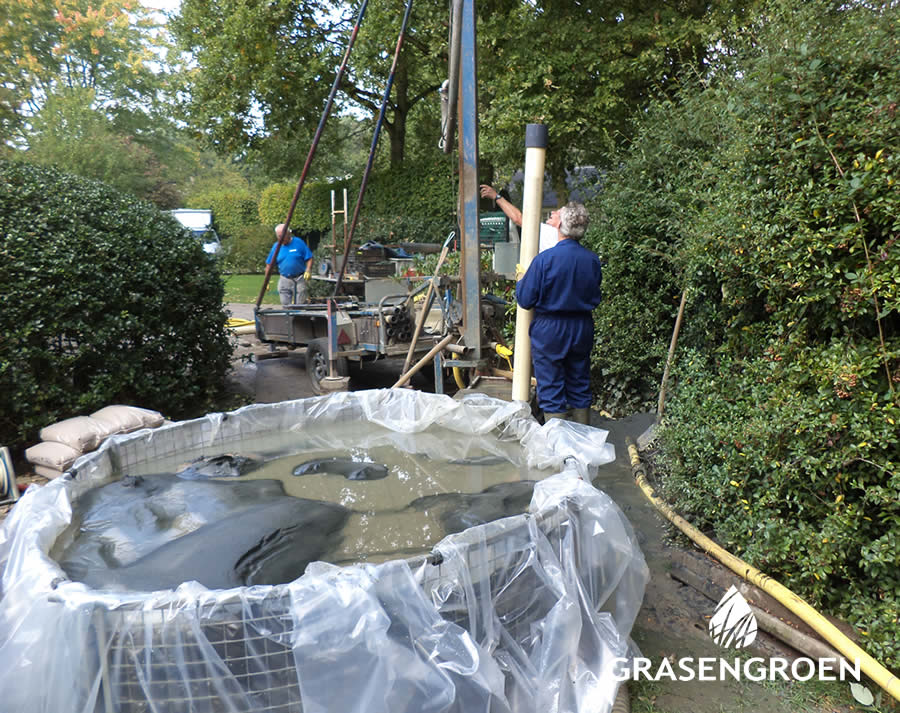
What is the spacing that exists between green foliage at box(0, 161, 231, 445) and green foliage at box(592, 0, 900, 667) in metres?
4.32

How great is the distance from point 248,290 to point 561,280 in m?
16.8

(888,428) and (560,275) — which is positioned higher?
(560,275)

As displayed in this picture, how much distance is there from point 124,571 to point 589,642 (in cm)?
171

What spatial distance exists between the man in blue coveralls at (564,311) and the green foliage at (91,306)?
3405 millimetres

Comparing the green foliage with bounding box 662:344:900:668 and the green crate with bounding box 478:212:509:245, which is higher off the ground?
the green crate with bounding box 478:212:509:245

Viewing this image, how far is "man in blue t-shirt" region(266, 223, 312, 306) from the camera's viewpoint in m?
9.67

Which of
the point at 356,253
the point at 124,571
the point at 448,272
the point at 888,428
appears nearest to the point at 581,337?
the point at 888,428

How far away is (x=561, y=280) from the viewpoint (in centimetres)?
390

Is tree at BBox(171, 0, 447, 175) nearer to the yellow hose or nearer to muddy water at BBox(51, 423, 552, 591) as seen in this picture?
muddy water at BBox(51, 423, 552, 591)

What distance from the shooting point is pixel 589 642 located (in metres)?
2.33

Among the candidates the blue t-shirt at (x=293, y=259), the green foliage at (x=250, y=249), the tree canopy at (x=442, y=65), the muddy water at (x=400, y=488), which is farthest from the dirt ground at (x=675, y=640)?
the green foliage at (x=250, y=249)

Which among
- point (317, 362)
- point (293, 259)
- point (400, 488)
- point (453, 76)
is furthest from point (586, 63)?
point (400, 488)

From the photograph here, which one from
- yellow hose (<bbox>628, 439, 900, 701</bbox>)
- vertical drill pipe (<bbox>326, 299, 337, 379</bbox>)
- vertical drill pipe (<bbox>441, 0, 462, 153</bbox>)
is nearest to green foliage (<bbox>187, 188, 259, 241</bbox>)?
vertical drill pipe (<bbox>326, 299, 337, 379</bbox>)

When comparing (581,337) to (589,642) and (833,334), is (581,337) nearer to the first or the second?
(833,334)
